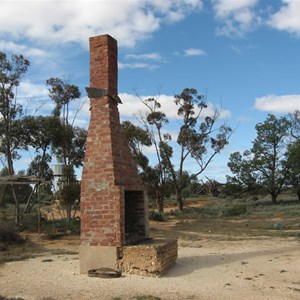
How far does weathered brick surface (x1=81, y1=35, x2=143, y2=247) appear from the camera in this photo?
8414mm

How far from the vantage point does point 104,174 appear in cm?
857

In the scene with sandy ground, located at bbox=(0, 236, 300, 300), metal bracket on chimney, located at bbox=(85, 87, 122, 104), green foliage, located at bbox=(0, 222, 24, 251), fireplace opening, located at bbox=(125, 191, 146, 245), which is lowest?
sandy ground, located at bbox=(0, 236, 300, 300)

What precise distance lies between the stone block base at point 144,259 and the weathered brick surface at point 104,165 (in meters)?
0.30

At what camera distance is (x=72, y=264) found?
969cm

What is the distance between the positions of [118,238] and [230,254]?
13.1 ft

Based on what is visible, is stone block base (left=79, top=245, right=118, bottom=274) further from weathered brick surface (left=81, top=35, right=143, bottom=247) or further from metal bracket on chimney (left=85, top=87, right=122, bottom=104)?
metal bracket on chimney (left=85, top=87, right=122, bottom=104)

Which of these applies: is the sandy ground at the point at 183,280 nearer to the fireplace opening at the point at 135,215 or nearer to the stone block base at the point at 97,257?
the stone block base at the point at 97,257

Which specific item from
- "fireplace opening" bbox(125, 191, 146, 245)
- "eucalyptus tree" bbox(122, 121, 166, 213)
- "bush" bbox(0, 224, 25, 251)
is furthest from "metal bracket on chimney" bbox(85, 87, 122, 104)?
"eucalyptus tree" bbox(122, 121, 166, 213)

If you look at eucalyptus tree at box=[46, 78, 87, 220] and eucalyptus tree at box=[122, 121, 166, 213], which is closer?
eucalyptus tree at box=[46, 78, 87, 220]

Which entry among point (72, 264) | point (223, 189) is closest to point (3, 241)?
point (72, 264)

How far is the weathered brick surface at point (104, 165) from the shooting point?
8414 mm

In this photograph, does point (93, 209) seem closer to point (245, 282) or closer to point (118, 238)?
point (118, 238)

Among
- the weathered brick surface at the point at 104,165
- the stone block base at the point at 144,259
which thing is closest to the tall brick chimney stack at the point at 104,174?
the weathered brick surface at the point at 104,165

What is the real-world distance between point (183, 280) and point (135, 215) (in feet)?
7.63
